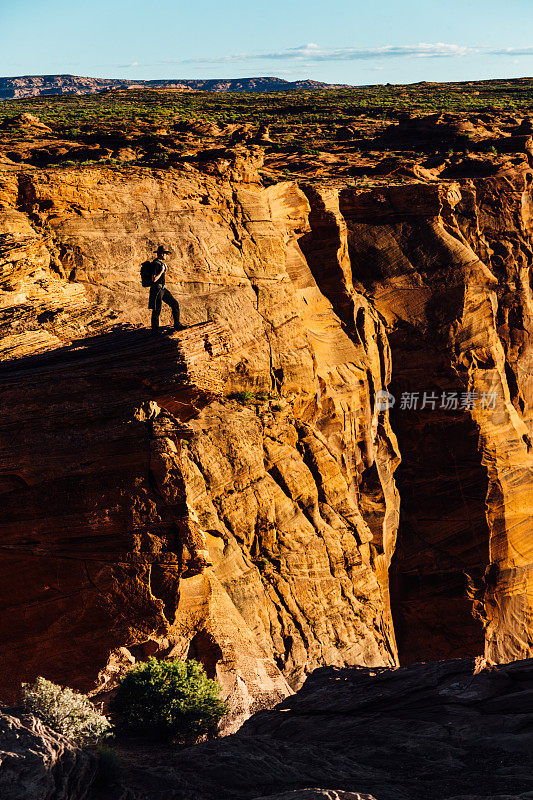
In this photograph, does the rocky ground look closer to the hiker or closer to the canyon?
the canyon

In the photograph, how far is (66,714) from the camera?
13.0 m

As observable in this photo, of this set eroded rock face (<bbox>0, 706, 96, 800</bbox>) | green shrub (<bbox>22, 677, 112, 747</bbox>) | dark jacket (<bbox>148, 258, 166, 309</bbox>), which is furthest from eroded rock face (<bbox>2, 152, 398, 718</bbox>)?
eroded rock face (<bbox>0, 706, 96, 800</bbox>)

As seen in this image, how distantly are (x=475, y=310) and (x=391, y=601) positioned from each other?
13822 millimetres

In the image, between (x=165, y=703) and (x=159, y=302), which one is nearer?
(x=165, y=703)

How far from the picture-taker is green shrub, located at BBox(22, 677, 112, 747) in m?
12.8

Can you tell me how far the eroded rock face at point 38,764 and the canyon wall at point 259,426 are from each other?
6.04 metres

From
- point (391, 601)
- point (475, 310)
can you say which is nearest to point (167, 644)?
point (391, 601)

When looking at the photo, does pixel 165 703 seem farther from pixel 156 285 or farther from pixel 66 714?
pixel 156 285

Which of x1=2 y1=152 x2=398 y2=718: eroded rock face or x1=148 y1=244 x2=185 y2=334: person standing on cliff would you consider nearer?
x1=2 y1=152 x2=398 y2=718: eroded rock face

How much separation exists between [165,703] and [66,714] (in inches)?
99.4

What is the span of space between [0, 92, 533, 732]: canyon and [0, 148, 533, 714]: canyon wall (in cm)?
7

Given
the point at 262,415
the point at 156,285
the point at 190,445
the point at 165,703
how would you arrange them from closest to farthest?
the point at 165,703 → the point at 156,285 → the point at 190,445 → the point at 262,415

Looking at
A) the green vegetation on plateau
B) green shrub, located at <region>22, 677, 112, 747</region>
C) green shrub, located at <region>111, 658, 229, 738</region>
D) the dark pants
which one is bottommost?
green shrub, located at <region>111, 658, 229, 738</region>

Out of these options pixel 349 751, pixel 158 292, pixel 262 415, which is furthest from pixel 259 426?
pixel 349 751
